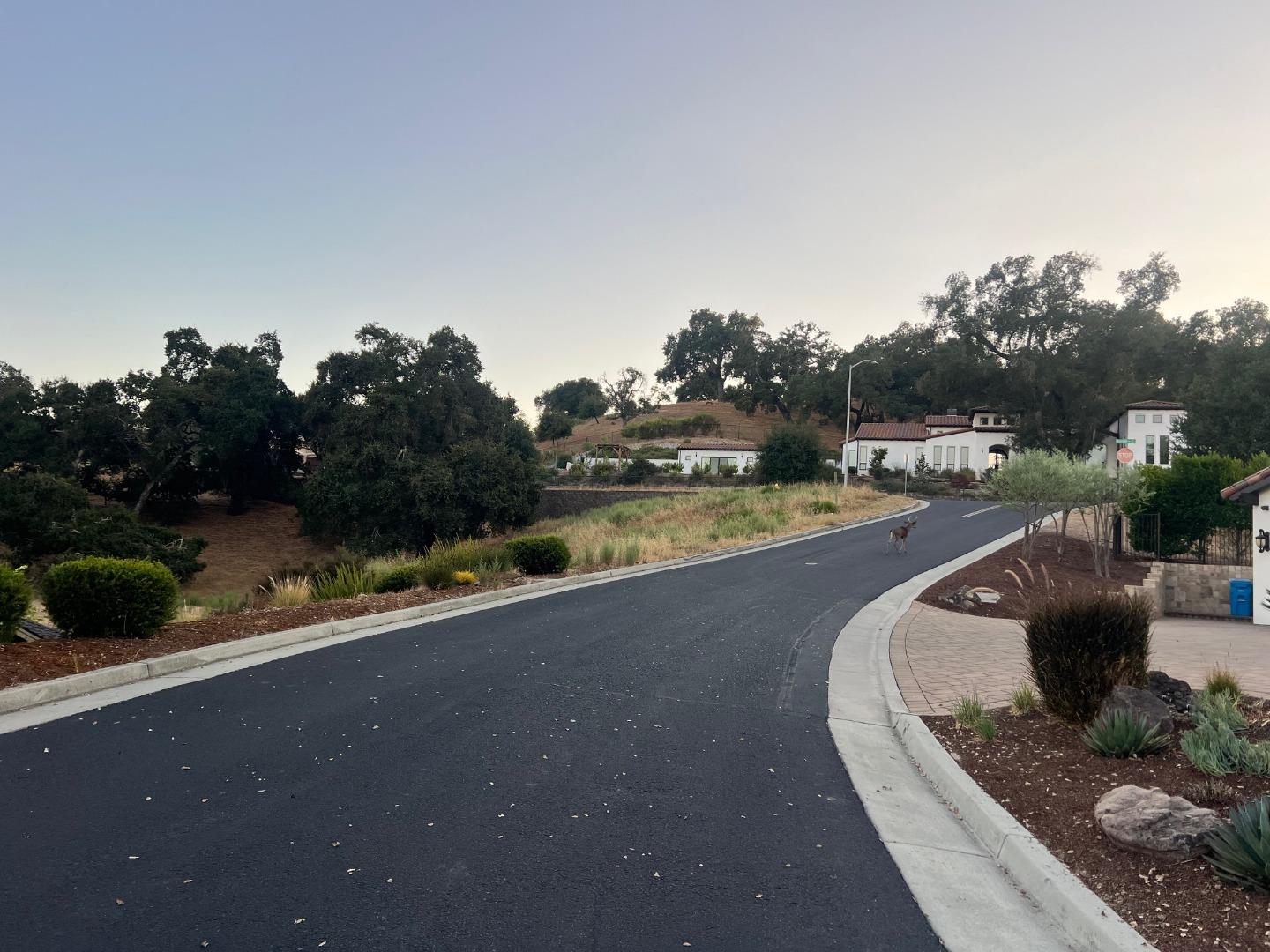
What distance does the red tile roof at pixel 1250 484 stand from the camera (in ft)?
42.9

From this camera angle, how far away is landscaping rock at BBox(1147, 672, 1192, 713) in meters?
6.49

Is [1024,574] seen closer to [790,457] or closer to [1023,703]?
[1023,703]

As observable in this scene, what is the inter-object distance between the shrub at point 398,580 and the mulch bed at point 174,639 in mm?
486

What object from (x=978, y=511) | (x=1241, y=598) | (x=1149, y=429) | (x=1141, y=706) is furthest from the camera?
(x=1149, y=429)

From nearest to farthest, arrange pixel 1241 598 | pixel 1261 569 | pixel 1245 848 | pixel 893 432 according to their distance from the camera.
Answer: pixel 1245 848 → pixel 1261 569 → pixel 1241 598 → pixel 893 432

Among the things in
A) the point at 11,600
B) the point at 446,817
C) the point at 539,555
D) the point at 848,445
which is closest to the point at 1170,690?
the point at 446,817

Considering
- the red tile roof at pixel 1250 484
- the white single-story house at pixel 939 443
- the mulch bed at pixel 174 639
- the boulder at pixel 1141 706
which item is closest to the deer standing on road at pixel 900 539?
the red tile roof at pixel 1250 484

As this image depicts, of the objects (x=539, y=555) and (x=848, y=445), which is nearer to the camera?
(x=539, y=555)

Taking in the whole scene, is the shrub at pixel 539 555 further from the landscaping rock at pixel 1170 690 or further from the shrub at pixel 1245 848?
the shrub at pixel 1245 848

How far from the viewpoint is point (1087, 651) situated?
638cm

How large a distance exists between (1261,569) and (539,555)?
44.2ft

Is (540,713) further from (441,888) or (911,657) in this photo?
(911,657)

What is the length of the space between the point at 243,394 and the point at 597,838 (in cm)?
5867

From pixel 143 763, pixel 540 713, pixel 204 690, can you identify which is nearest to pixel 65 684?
Result: pixel 204 690
